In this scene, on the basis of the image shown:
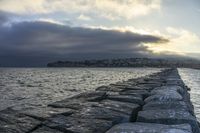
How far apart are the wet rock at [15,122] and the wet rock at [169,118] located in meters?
1.75

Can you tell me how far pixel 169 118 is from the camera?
5.52 meters

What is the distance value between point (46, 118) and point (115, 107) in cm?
141

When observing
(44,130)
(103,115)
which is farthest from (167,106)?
(44,130)

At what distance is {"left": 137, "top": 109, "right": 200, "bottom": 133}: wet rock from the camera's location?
5.41 meters

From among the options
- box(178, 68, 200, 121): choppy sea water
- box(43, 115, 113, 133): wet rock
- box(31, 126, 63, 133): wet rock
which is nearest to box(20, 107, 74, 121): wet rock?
box(43, 115, 113, 133): wet rock

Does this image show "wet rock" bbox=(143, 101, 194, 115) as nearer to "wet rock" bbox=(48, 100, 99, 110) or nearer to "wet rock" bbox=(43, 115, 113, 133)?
"wet rock" bbox=(48, 100, 99, 110)

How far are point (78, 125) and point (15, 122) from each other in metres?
1.03

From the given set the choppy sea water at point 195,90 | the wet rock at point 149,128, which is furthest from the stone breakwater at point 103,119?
the choppy sea water at point 195,90

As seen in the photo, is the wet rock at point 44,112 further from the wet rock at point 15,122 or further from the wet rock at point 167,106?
the wet rock at point 167,106

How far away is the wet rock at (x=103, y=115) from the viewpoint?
565 centimetres

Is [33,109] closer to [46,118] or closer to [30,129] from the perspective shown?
[46,118]

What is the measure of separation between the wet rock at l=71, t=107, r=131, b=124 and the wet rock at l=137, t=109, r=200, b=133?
300 mm

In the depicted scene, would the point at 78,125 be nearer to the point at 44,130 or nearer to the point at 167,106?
the point at 44,130

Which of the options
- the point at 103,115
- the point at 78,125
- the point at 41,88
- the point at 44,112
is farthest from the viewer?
the point at 41,88
